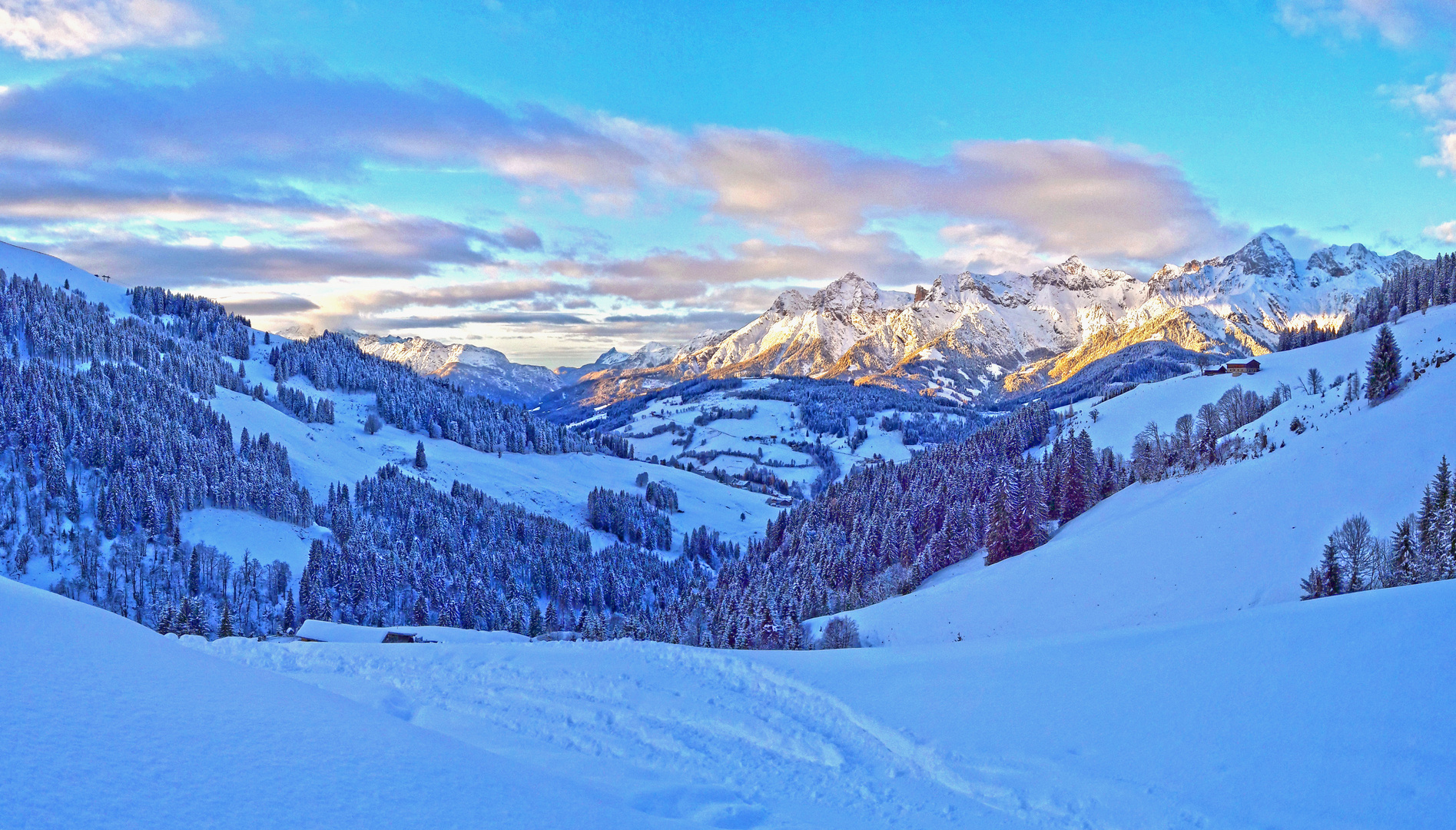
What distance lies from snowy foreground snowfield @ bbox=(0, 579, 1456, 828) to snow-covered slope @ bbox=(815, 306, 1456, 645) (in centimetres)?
1788

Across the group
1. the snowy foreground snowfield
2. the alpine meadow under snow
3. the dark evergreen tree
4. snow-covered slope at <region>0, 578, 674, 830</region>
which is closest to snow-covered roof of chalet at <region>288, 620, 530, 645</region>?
the alpine meadow under snow

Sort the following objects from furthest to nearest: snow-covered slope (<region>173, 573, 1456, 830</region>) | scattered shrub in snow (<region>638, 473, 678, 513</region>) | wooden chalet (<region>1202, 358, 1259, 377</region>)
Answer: scattered shrub in snow (<region>638, 473, 678, 513</region>) < wooden chalet (<region>1202, 358, 1259, 377</region>) < snow-covered slope (<region>173, 573, 1456, 830</region>)

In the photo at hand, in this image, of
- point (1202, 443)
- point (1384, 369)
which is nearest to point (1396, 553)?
point (1202, 443)

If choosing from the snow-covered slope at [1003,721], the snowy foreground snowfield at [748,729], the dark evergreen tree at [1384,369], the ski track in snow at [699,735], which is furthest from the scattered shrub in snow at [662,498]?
the snow-covered slope at [1003,721]

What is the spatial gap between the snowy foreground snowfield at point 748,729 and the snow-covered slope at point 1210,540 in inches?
704

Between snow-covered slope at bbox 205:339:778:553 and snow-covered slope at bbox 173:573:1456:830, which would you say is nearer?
snow-covered slope at bbox 173:573:1456:830

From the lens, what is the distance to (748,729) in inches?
758

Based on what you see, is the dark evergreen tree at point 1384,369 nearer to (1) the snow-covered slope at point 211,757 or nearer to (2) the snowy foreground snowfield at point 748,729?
(2) the snowy foreground snowfield at point 748,729

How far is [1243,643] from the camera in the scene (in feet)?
68.0

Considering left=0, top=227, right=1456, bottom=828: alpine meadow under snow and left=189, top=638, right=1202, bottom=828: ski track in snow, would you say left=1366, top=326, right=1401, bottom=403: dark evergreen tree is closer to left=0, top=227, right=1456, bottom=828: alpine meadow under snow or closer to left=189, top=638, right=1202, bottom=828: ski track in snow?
left=0, top=227, right=1456, bottom=828: alpine meadow under snow

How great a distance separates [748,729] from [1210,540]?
38641 mm

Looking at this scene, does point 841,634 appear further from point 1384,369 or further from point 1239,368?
point 1239,368

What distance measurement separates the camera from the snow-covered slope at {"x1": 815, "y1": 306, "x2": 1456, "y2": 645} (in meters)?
40.4

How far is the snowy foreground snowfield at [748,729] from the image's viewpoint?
956 centimetres
